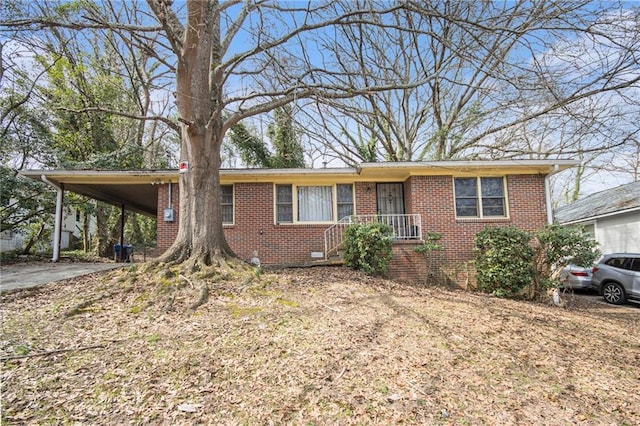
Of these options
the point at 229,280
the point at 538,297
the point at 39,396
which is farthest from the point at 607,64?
the point at 39,396

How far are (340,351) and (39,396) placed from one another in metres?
2.73

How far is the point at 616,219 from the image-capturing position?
477 inches

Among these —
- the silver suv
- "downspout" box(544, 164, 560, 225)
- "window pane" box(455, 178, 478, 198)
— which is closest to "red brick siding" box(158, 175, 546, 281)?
"downspout" box(544, 164, 560, 225)

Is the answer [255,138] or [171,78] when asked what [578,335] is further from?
[255,138]

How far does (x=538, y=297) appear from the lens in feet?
26.2

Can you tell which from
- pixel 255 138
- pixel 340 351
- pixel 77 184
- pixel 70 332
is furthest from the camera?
pixel 255 138

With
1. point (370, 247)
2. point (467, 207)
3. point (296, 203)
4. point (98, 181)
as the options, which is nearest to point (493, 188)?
point (467, 207)

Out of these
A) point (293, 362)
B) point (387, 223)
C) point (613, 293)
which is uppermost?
point (387, 223)

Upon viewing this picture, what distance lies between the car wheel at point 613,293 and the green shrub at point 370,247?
665cm

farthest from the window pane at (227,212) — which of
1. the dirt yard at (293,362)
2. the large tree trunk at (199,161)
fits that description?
the dirt yard at (293,362)

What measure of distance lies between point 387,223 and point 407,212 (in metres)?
1.11

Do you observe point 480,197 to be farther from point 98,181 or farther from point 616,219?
point 98,181

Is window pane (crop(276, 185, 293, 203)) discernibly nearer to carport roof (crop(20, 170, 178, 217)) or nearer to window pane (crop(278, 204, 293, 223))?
window pane (crop(278, 204, 293, 223))

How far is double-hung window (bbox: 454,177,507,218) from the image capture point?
9.69 meters
